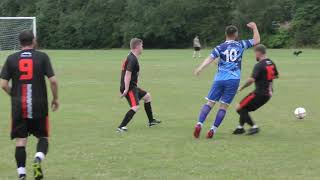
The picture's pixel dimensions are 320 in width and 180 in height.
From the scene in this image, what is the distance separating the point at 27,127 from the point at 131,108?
4.31 metres

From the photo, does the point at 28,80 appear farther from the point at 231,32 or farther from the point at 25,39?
the point at 231,32

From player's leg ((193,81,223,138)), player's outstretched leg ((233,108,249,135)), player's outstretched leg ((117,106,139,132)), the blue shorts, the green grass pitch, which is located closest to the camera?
the green grass pitch

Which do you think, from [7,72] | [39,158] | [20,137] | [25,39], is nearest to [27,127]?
[20,137]

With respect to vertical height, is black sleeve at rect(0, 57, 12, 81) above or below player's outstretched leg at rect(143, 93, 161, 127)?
above

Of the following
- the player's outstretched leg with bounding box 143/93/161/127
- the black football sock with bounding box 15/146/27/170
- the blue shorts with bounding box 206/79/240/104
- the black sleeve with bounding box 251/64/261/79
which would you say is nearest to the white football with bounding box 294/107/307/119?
the black sleeve with bounding box 251/64/261/79

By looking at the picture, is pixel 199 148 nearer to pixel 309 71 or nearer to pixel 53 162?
pixel 53 162

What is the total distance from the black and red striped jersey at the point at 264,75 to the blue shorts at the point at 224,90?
2.05 ft

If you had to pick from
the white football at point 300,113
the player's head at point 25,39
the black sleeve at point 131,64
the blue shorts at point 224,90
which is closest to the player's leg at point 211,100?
the blue shorts at point 224,90

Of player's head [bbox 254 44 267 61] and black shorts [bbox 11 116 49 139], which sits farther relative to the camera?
player's head [bbox 254 44 267 61]

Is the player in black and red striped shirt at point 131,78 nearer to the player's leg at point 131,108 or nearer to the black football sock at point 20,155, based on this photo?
the player's leg at point 131,108

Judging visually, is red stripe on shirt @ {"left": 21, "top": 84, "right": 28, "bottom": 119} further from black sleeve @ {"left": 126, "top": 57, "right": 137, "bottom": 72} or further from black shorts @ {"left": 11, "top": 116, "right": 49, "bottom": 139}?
black sleeve @ {"left": 126, "top": 57, "right": 137, "bottom": 72}

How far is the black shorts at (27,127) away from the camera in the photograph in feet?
23.5

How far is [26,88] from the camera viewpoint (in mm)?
7117

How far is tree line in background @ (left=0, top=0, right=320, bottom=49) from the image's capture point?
68.6 metres
